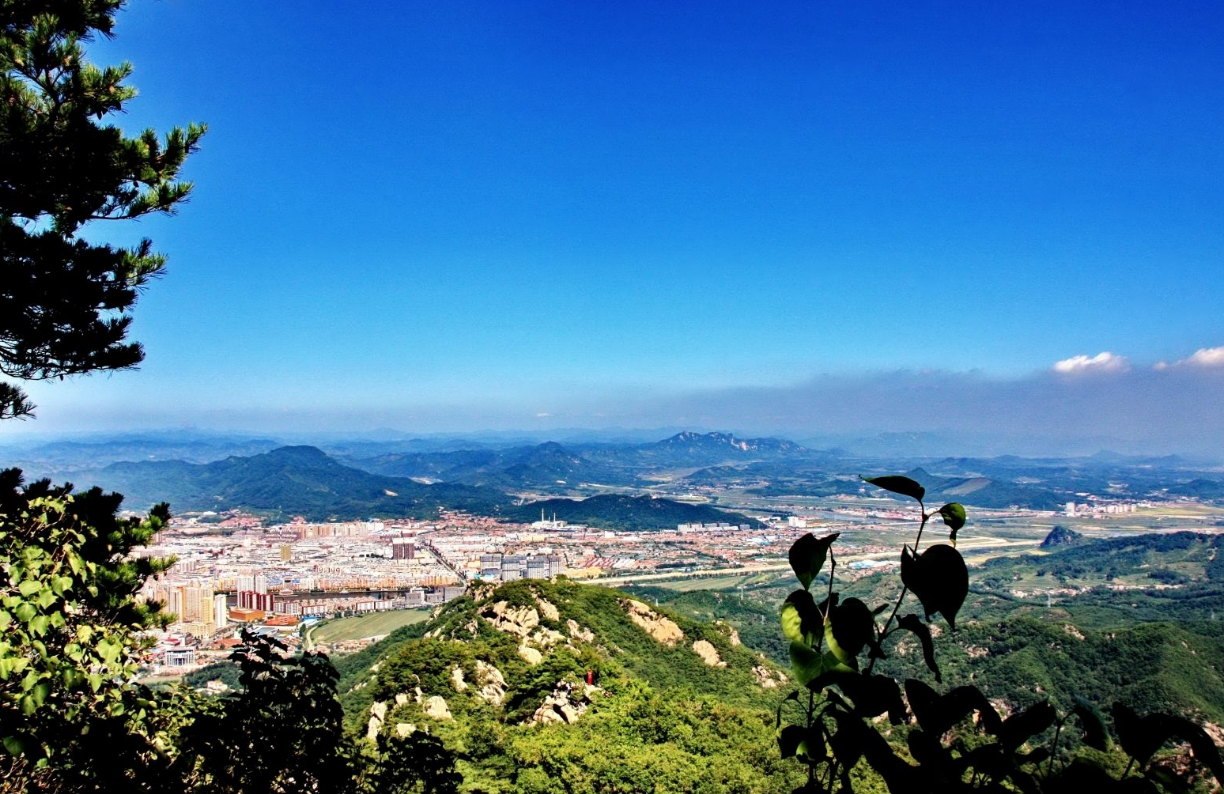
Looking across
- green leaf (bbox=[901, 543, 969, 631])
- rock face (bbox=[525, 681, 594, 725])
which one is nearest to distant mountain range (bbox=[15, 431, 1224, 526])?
rock face (bbox=[525, 681, 594, 725])

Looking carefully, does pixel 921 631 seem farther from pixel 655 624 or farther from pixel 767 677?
pixel 655 624

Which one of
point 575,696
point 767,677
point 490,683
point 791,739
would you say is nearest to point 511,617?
point 490,683

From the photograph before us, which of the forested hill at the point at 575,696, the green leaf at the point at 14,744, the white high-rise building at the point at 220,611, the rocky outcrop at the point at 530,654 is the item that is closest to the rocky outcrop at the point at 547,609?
the forested hill at the point at 575,696

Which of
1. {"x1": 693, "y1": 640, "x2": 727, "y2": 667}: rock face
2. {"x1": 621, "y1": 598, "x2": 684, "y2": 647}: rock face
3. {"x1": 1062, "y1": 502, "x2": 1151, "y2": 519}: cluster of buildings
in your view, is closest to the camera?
{"x1": 693, "y1": 640, "x2": 727, "y2": 667}: rock face

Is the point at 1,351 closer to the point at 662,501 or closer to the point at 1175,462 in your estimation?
the point at 662,501

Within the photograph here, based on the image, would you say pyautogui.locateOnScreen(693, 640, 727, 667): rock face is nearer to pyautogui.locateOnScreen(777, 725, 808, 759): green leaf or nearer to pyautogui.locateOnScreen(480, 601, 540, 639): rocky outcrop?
pyautogui.locateOnScreen(480, 601, 540, 639): rocky outcrop

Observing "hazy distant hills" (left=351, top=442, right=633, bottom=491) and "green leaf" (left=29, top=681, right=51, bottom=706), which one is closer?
"green leaf" (left=29, top=681, right=51, bottom=706)
